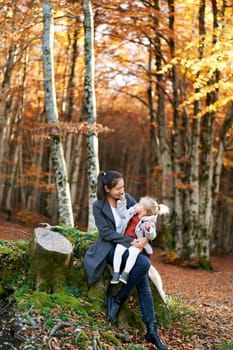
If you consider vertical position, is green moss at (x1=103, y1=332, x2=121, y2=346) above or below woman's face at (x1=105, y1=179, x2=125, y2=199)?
below

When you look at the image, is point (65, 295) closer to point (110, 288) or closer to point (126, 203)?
point (110, 288)

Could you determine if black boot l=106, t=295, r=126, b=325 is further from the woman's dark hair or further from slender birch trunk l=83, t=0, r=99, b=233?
slender birch trunk l=83, t=0, r=99, b=233

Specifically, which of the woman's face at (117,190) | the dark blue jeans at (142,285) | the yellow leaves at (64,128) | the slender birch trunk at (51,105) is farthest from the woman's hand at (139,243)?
the yellow leaves at (64,128)

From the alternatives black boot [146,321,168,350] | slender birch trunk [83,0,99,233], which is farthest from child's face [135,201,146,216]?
slender birch trunk [83,0,99,233]

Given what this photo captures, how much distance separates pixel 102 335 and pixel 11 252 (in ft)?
5.69

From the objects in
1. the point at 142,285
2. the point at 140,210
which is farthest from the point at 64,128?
the point at 142,285

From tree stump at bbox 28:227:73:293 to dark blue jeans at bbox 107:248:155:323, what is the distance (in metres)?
0.68

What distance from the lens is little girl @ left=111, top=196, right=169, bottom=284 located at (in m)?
5.15

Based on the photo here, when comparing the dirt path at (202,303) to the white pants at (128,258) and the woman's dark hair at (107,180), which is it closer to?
the white pants at (128,258)

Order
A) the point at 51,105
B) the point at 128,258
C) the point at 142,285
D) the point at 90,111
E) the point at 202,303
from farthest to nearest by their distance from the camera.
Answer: the point at 90,111 → the point at 51,105 → the point at 202,303 → the point at 142,285 → the point at 128,258

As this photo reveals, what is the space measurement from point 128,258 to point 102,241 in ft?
1.49

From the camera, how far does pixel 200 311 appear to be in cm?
736

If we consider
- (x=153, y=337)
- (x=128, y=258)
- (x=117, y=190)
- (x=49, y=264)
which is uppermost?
(x=117, y=190)

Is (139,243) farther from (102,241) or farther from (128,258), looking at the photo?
(102,241)
